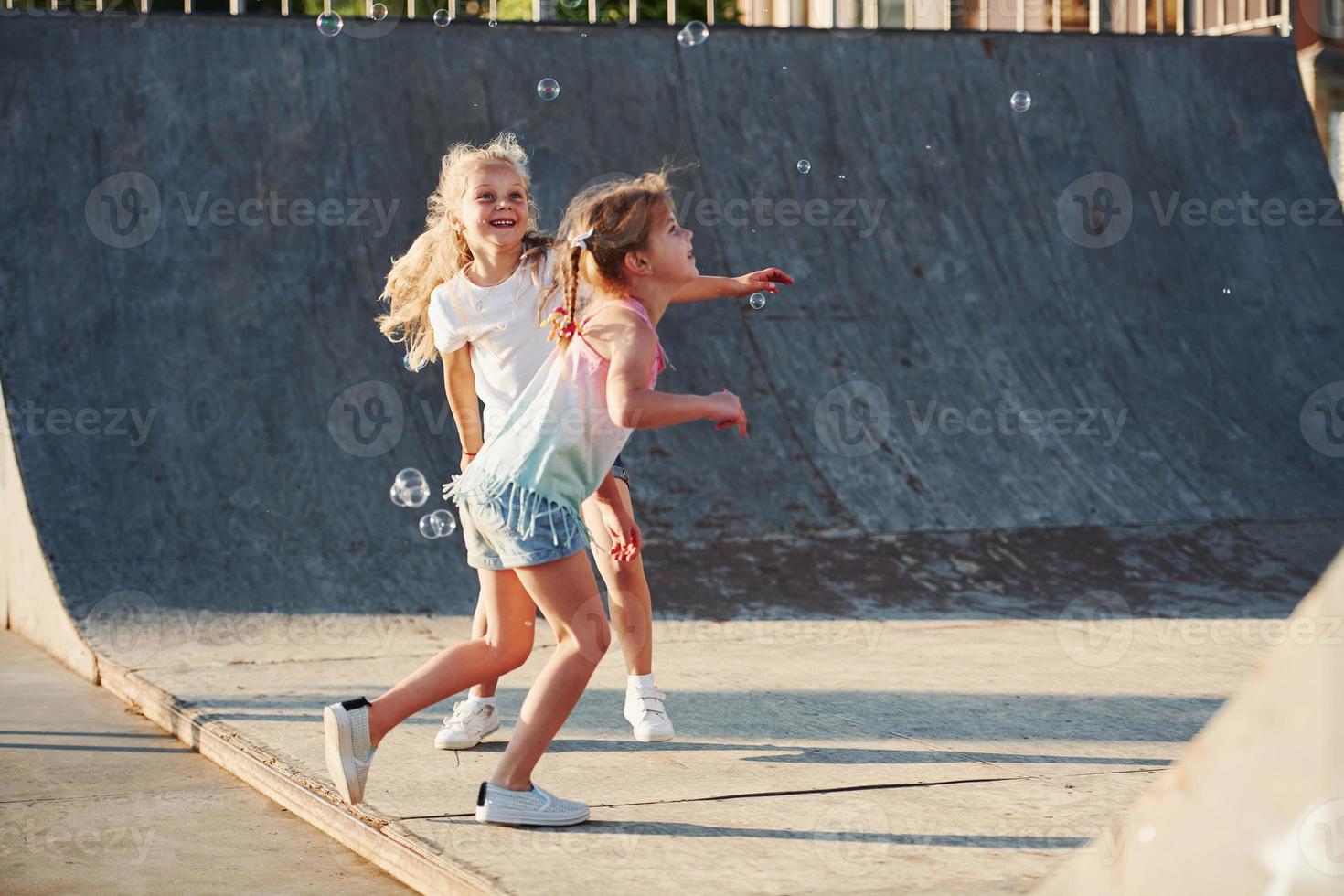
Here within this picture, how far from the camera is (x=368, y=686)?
5.60 metres

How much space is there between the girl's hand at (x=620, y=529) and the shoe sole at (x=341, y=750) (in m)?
0.80

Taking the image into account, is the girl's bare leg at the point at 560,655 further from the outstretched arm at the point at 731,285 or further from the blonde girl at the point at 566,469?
the outstretched arm at the point at 731,285

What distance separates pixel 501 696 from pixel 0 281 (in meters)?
4.21

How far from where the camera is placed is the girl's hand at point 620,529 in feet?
12.7

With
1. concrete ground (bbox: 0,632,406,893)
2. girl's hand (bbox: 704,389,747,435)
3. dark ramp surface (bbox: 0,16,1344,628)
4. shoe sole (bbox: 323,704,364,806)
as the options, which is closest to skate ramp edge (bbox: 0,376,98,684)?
dark ramp surface (bbox: 0,16,1344,628)

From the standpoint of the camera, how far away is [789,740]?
473 centimetres

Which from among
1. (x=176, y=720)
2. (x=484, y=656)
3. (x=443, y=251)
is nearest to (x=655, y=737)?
(x=484, y=656)

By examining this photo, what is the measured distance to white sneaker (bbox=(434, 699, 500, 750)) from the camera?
4660mm

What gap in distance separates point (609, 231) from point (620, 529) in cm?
78

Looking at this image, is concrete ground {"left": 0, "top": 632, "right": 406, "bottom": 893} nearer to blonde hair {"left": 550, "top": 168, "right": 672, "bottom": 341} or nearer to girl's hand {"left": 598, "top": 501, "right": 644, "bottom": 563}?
girl's hand {"left": 598, "top": 501, "right": 644, "bottom": 563}

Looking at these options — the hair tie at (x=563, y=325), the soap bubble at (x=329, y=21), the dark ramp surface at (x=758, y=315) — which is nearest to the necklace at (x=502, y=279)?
the hair tie at (x=563, y=325)

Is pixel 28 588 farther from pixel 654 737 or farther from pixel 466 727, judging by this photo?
pixel 654 737

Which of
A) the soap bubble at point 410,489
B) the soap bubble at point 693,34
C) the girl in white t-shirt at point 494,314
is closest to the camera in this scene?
the girl in white t-shirt at point 494,314

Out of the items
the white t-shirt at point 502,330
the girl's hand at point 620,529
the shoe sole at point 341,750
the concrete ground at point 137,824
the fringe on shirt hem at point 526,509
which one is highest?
the white t-shirt at point 502,330
